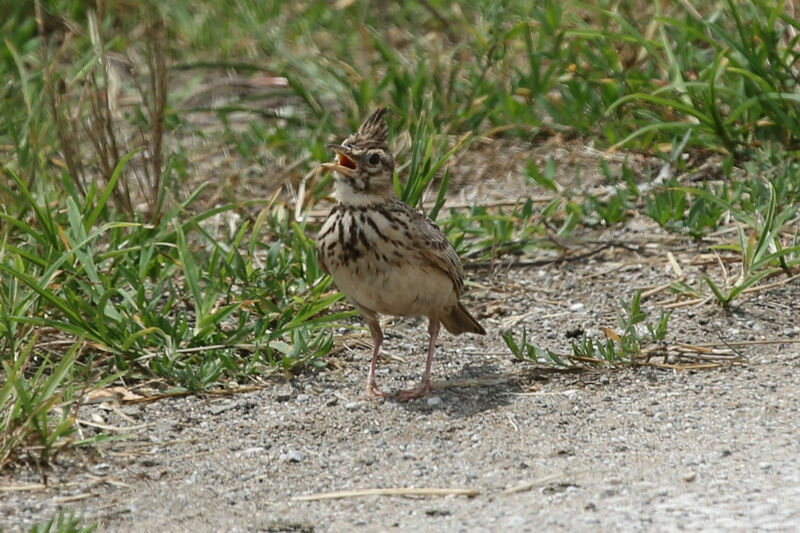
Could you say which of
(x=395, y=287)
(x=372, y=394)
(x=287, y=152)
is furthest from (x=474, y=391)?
(x=287, y=152)

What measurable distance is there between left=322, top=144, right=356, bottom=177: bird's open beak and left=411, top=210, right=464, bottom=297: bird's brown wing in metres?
0.32

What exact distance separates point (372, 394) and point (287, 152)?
2.69 metres

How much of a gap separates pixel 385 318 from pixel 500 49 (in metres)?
2.64

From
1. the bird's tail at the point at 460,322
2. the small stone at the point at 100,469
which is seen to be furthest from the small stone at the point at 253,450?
the bird's tail at the point at 460,322

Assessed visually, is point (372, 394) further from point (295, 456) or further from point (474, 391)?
point (295, 456)

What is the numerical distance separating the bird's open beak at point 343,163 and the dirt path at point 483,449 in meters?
0.89

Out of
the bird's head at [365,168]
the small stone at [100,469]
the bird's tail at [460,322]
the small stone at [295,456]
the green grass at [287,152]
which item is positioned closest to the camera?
the small stone at [100,469]

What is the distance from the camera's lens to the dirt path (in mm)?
3799

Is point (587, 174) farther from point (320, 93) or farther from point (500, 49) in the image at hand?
point (320, 93)

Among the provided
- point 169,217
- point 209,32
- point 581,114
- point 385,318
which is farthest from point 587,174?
point 209,32

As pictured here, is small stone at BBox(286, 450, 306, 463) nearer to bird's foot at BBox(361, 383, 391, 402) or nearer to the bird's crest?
bird's foot at BBox(361, 383, 391, 402)

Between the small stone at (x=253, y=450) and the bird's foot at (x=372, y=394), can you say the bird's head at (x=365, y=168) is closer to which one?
the bird's foot at (x=372, y=394)

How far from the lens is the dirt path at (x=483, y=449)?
3799 mm

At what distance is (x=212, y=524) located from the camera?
12.6ft
